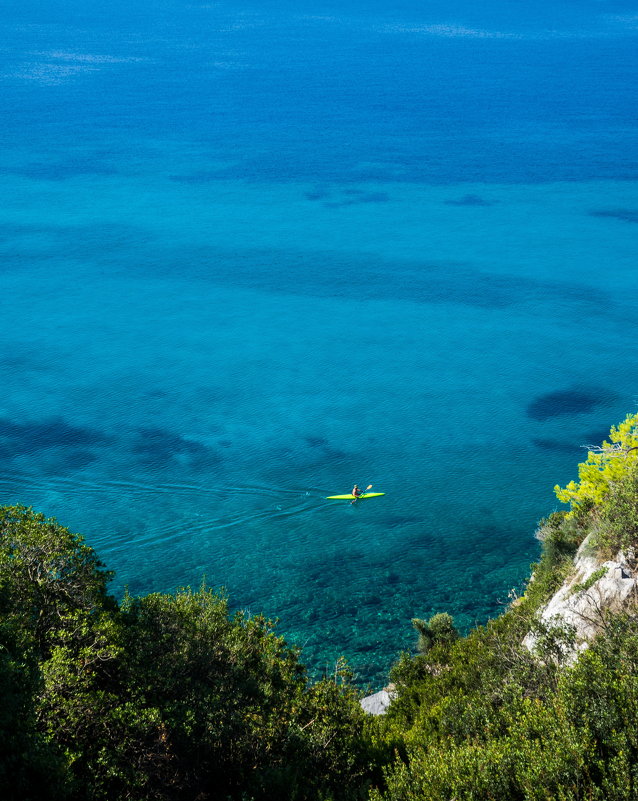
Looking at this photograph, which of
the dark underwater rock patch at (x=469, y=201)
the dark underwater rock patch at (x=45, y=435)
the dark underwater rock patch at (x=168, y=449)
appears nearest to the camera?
the dark underwater rock patch at (x=168, y=449)

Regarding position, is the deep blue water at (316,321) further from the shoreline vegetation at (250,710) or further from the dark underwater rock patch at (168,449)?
the shoreline vegetation at (250,710)

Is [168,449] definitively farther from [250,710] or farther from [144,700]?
[144,700]

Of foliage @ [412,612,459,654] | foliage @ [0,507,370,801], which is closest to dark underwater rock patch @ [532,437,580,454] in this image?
foliage @ [412,612,459,654]

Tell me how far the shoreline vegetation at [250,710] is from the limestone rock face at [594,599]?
4.8 inches

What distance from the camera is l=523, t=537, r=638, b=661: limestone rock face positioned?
16.9 metres

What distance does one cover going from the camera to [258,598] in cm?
2872

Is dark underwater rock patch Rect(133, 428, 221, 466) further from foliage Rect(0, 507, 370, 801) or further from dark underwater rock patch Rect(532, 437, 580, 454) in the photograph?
foliage Rect(0, 507, 370, 801)

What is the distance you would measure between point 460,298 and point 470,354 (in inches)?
274

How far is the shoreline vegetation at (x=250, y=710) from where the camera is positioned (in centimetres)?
1228

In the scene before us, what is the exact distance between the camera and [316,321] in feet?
168

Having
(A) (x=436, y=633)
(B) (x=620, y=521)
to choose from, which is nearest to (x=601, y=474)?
(B) (x=620, y=521)

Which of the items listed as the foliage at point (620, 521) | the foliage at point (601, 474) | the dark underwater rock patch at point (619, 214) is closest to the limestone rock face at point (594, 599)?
the foliage at point (620, 521)

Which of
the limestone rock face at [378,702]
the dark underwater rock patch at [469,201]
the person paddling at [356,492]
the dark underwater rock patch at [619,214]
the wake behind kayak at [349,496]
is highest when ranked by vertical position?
the dark underwater rock patch at [469,201]

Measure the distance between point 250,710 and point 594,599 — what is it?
7688 mm
